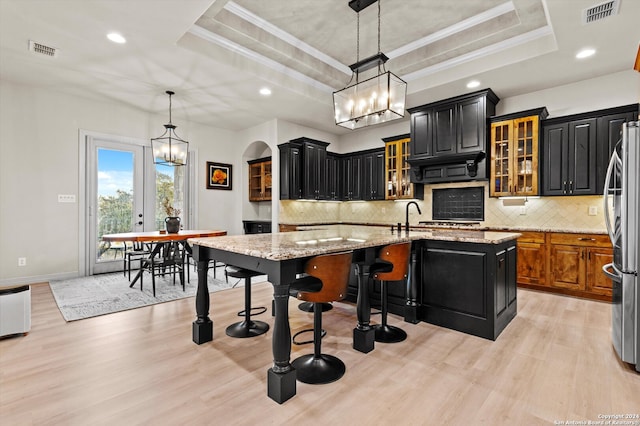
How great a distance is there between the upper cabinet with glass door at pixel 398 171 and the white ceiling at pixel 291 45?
3.52 feet

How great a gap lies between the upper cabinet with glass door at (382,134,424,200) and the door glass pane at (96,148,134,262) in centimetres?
509

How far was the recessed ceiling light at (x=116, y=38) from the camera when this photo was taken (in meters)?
3.39

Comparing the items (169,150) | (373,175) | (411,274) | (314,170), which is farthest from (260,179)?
(411,274)

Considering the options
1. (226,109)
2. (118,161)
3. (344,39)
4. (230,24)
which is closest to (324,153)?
(226,109)

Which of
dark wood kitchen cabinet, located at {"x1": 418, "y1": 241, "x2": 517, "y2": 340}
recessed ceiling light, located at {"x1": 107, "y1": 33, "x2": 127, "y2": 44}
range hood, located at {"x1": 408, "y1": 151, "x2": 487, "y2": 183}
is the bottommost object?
dark wood kitchen cabinet, located at {"x1": 418, "y1": 241, "x2": 517, "y2": 340}

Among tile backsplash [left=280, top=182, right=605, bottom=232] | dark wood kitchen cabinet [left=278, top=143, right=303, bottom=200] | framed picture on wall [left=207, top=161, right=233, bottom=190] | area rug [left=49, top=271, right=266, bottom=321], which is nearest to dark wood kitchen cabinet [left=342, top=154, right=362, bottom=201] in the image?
tile backsplash [left=280, top=182, right=605, bottom=232]

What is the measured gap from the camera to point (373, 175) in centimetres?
677

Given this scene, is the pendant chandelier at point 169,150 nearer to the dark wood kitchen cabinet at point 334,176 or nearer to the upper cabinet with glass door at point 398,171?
the dark wood kitchen cabinet at point 334,176

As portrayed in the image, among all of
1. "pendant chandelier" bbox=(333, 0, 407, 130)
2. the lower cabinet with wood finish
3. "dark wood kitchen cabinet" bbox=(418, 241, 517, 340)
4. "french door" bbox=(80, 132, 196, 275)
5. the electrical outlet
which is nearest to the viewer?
"dark wood kitchen cabinet" bbox=(418, 241, 517, 340)

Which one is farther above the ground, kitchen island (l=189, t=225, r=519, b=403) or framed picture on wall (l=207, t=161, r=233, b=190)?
framed picture on wall (l=207, t=161, r=233, b=190)

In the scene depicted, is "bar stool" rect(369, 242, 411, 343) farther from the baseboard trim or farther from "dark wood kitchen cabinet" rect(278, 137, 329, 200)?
the baseboard trim

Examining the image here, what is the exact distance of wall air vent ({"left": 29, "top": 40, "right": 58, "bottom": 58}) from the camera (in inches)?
142

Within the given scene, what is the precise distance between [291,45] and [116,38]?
212 cm

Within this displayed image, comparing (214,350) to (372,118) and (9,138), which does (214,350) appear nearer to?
(372,118)
